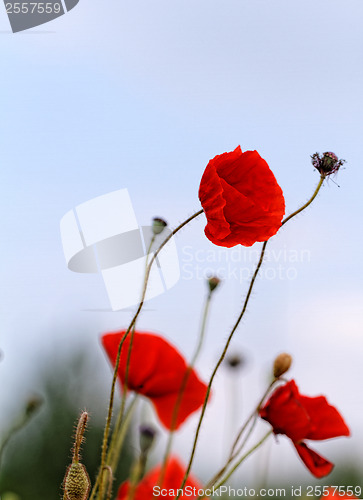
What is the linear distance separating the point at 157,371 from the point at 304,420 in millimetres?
155

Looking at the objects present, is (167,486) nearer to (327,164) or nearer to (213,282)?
(213,282)

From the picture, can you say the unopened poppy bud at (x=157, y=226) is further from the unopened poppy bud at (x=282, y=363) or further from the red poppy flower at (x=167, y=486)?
the red poppy flower at (x=167, y=486)

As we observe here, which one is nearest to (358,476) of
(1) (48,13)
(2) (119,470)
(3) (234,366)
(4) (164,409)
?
(2) (119,470)

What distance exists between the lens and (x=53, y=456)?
2.85 meters

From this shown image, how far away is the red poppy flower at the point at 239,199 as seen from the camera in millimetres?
582

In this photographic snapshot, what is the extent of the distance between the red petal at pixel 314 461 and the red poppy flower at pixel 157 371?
13cm

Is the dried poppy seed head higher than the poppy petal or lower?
higher

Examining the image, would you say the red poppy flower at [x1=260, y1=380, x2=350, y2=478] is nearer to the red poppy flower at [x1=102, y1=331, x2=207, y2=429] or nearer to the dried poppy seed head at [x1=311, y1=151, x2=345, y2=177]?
the red poppy flower at [x1=102, y1=331, x2=207, y2=429]

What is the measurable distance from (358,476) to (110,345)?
1.74 m

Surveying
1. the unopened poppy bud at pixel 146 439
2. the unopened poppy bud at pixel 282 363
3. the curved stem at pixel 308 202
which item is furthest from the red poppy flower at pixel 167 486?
the curved stem at pixel 308 202

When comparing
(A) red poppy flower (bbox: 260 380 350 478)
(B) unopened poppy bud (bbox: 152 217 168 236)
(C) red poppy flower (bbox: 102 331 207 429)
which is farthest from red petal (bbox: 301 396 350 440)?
(B) unopened poppy bud (bbox: 152 217 168 236)

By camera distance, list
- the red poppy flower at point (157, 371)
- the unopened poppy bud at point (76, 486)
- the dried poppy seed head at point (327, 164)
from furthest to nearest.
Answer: the red poppy flower at point (157, 371)
the dried poppy seed head at point (327, 164)
the unopened poppy bud at point (76, 486)

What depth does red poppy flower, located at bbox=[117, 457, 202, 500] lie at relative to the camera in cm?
73

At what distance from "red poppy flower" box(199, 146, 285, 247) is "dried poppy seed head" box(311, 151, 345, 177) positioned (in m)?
0.04
